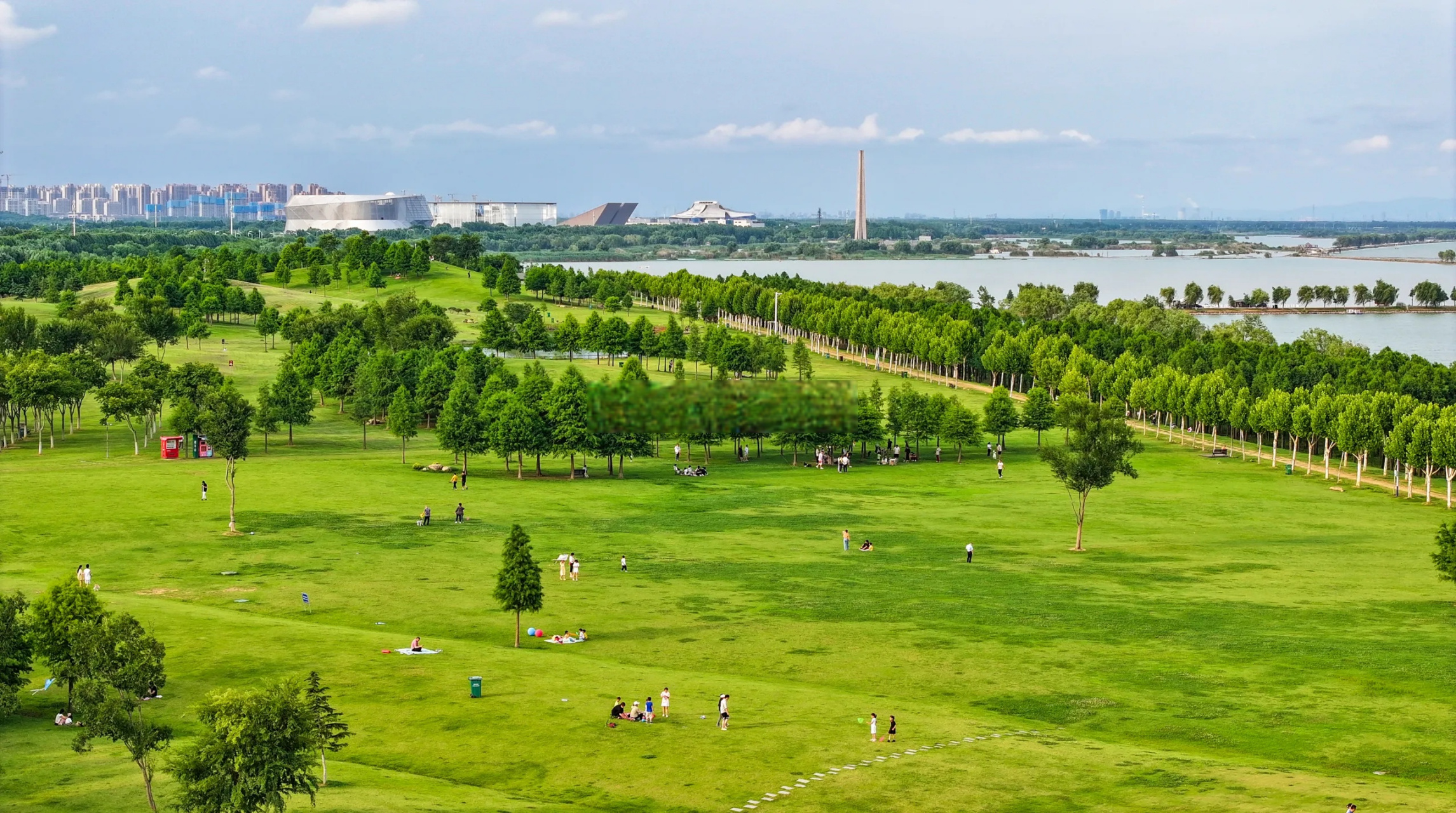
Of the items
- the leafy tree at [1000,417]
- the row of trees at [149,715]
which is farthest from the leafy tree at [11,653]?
the leafy tree at [1000,417]

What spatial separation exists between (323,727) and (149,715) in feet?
33.8

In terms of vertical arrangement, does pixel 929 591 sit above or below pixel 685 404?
below

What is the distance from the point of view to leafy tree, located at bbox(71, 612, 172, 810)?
3716 cm

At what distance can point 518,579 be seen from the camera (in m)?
54.3

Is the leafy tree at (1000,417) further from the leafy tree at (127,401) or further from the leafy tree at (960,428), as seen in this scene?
the leafy tree at (127,401)

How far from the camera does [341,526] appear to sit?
7775 cm

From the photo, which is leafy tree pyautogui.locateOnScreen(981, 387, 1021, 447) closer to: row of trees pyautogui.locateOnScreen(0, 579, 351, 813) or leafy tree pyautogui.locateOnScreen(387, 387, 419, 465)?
leafy tree pyautogui.locateOnScreen(387, 387, 419, 465)

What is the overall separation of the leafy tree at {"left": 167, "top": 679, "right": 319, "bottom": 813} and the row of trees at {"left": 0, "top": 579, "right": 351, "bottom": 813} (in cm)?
2

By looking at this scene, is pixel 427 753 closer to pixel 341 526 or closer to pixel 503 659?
pixel 503 659

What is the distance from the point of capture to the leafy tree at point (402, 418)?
104 m

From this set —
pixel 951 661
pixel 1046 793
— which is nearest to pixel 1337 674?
pixel 951 661

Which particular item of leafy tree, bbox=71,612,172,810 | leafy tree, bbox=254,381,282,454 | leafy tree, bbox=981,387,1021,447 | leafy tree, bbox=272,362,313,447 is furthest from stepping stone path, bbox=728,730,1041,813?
leafy tree, bbox=272,362,313,447

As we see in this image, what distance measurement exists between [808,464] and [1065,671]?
183ft

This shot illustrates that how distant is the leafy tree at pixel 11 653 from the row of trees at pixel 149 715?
Result: 4cm
